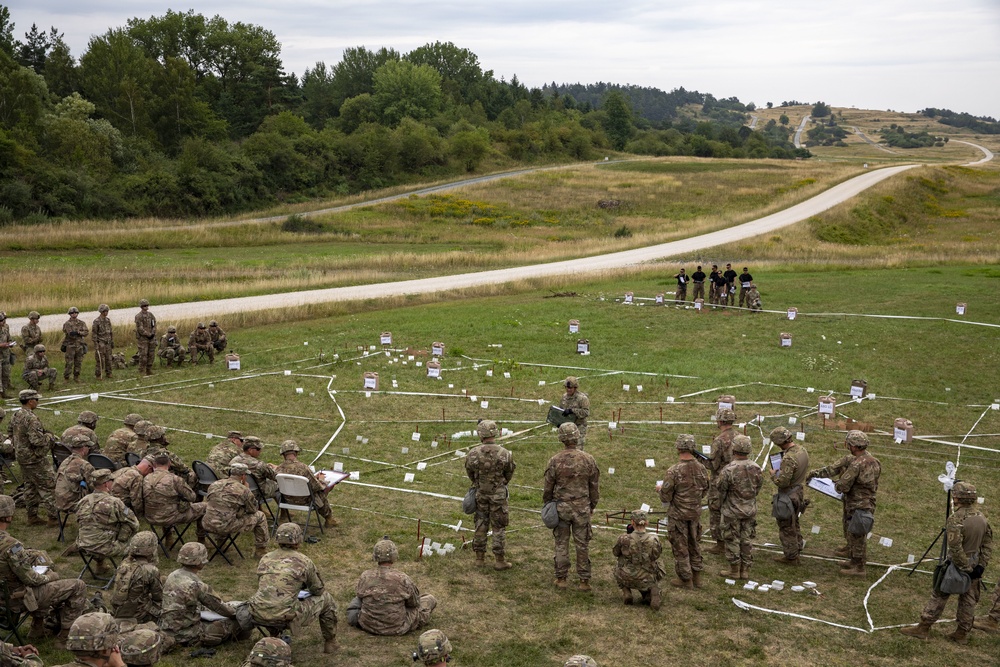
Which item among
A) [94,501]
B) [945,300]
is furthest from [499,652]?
[945,300]

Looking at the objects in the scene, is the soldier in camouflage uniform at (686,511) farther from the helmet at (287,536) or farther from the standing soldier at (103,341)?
the standing soldier at (103,341)

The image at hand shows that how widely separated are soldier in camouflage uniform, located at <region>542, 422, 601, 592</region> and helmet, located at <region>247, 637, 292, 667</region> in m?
4.62

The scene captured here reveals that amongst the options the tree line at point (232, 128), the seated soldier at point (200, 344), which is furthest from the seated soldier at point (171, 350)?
the tree line at point (232, 128)

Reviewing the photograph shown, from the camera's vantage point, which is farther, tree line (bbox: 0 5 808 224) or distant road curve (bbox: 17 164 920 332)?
tree line (bbox: 0 5 808 224)

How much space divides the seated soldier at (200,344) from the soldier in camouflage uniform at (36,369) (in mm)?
3863

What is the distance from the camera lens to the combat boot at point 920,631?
35.5 feet

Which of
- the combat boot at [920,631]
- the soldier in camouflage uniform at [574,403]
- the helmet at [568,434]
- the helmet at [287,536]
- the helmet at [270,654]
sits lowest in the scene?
the combat boot at [920,631]

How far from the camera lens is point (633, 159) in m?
124

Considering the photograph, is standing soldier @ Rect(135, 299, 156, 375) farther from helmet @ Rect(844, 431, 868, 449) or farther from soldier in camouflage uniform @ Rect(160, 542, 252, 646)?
helmet @ Rect(844, 431, 868, 449)

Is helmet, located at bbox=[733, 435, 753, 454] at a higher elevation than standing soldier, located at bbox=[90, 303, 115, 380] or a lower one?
higher

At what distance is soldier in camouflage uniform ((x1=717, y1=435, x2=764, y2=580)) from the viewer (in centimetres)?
1235

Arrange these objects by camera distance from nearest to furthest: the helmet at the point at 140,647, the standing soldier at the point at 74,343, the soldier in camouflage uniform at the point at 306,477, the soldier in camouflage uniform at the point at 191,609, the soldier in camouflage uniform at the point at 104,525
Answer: the helmet at the point at 140,647 → the soldier in camouflage uniform at the point at 191,609 → the soldier in camouflage uniform at the point at 104,525 → the soldier in camouflage uniform at the point at 306,477 → the standing soldier at the point at 74,343

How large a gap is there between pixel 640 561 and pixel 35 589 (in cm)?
737

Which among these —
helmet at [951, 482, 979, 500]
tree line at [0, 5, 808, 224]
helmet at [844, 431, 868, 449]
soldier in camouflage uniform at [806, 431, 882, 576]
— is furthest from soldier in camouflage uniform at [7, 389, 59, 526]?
tree line at [0, 5, 808, 224]
